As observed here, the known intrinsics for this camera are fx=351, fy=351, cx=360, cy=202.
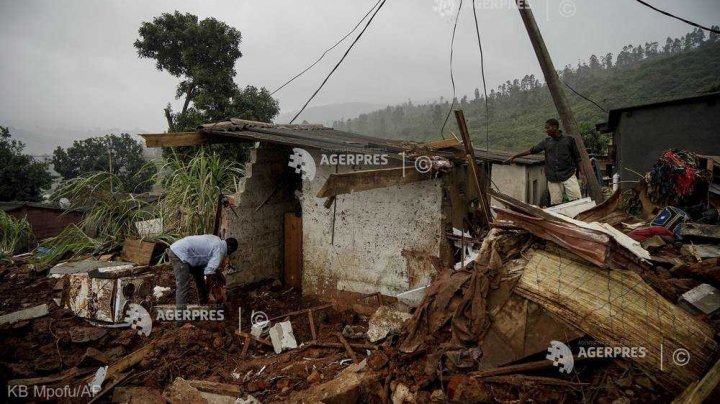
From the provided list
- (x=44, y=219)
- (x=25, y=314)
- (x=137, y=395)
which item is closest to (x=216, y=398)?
(x=137, y=395)

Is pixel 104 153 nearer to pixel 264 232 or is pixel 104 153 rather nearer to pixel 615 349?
pixel 264 232

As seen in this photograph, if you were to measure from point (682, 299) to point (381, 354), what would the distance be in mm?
2937

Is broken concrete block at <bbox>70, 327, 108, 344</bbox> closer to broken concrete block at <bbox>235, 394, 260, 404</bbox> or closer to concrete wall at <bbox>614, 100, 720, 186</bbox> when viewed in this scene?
broken concrete block at <bbox>235, 394, 260, 404</bbox>

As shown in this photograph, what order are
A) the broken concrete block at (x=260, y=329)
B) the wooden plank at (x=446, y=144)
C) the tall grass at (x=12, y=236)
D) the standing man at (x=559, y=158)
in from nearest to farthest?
the wooden plank at (x=446, y=144), the broken concrete block at (x=260, y=329), the standing man at (x=559, y=158), the tall grass at (x=12, y=236)

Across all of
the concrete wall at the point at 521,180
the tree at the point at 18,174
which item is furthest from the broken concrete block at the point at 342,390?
the tree at the point at 18,174

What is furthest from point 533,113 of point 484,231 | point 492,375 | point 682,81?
point 492,375

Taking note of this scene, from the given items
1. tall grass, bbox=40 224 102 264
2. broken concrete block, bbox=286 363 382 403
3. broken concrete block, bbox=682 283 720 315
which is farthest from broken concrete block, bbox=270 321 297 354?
tall grass, bbox=40 224 102 264

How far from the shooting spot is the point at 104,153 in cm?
3166

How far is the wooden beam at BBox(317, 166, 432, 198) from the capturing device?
357 centimetres

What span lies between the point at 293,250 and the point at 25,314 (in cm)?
475

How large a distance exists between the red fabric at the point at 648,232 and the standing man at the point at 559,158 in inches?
59.2

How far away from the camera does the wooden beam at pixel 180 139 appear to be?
5508mm

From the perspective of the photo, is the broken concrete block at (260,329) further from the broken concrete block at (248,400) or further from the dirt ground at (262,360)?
the broken concrete block at (248,400)

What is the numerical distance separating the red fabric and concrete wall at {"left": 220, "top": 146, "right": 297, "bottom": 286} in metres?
6.28
